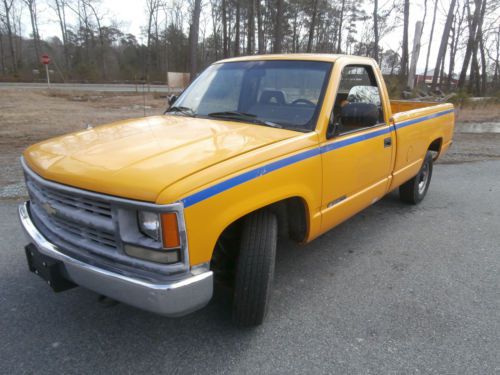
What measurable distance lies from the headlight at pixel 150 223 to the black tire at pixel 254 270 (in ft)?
2.12

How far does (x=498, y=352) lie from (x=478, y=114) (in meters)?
16.7

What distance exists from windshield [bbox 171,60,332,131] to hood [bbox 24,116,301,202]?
0.76 feet

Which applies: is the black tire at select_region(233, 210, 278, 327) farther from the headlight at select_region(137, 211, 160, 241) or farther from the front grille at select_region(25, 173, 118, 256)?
the front grille at select_region(25, 173, 118, 256)

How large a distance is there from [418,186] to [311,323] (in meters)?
3.23

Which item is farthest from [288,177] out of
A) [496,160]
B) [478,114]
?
[478,114]

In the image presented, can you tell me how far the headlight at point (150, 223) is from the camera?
1960 millimetres

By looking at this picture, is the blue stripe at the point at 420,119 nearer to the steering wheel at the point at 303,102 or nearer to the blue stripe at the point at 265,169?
the blue stripe at the point at 265,169

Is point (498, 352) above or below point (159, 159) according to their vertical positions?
below

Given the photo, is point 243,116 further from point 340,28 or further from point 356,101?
point 340,28

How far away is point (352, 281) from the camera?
3.28m

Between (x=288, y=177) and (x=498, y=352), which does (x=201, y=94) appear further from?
(x=498, y=352)

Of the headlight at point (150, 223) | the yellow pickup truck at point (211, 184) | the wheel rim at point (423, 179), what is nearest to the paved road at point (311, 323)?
the yellow pickup truck at point (211, 184)

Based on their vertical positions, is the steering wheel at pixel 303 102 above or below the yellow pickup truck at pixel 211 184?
above

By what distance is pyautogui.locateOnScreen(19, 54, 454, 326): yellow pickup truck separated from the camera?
1999 mm
